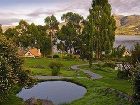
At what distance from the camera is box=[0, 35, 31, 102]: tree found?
125 ft

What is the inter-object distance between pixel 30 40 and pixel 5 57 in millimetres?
105884

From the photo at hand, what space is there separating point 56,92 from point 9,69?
17.1 metres

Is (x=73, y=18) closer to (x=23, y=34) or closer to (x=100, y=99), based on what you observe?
(x=23, y=34)

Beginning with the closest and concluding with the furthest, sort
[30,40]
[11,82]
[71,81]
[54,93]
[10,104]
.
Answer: [11,82] < [10,104] < [54,93] < [71,81] < [30,40]

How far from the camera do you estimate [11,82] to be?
39.5 m

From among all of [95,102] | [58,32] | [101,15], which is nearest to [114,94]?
[95,102]

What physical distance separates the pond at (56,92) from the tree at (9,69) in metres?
4.38

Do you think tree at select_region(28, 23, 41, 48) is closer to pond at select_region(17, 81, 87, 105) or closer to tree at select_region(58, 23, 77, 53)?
tree at select_region(58, 23, 77, 53)

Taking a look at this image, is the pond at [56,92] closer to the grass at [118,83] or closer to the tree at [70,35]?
the grass at [118,83]

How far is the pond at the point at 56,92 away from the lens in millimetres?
49125

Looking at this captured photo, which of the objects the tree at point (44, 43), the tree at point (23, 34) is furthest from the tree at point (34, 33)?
the tree at point (23, 34)

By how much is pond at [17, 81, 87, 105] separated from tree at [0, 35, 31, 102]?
4384 mm

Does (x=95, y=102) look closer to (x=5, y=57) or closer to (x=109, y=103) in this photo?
(x=109, y=103)

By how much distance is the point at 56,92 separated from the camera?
54594mm
